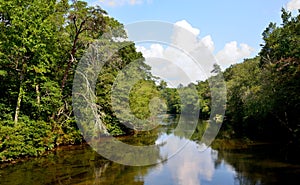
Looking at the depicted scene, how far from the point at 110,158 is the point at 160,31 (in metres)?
7.67

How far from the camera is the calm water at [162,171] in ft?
37.8

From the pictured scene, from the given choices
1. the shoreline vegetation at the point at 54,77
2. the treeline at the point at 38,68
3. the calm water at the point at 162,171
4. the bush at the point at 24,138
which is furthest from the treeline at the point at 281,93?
the bush at the point at 24,138

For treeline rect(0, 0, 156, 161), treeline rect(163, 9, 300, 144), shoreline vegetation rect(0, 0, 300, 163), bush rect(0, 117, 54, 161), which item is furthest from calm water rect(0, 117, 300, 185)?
treeline rect(163, 9, 300, 144)

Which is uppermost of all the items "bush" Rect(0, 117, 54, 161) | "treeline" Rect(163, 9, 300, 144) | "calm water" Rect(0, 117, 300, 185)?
"treeline" Rect(163, 9, 300, 144)

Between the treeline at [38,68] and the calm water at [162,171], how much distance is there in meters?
1.43

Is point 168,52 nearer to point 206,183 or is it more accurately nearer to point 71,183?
point 206,183

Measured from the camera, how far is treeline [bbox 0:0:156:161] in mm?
14680

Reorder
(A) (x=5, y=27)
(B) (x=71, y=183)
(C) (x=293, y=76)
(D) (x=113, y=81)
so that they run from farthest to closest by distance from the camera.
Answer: (D) (x=113, y=81) → (C) (x=293, y=76) → (A) (x=5, y=27) → (B) (x=71, y=183)

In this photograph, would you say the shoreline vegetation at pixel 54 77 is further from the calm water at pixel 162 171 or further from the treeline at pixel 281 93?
the calm water at pixel 162 171

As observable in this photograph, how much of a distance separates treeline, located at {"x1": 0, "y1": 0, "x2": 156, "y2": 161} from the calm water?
1.43 meters

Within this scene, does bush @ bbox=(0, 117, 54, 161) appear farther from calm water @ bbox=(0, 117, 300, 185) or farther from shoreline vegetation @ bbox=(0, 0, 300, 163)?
calm water @ bbox=(0, 117, 300, 185)

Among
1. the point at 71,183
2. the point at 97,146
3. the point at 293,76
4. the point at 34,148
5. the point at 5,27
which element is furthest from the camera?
the point at 97,146

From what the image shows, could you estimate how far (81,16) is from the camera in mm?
17891

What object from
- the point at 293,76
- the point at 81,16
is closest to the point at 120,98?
the point at 81,16
